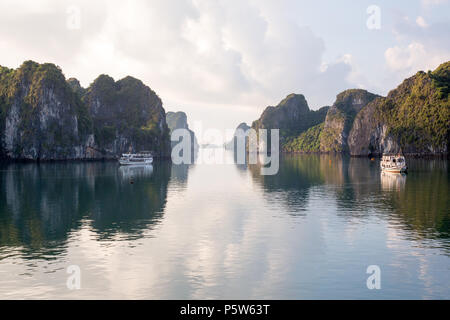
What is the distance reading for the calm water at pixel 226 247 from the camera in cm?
2272

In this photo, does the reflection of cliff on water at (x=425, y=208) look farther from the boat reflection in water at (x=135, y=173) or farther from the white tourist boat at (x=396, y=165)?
the boat reflection in water at (x=135, y=173)

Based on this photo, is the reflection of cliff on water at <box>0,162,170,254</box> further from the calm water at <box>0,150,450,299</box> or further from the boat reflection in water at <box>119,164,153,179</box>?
the boat reflection in water at <box>119,164,153,179</box>

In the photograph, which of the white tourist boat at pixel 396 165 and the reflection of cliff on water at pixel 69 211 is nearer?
the reflection of cliff on water at pixel 69 211

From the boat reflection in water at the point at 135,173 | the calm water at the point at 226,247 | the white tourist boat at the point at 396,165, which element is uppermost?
the white tourist boat at the point at 396,165

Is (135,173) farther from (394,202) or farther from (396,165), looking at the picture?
(394,202)

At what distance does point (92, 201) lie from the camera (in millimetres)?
56500

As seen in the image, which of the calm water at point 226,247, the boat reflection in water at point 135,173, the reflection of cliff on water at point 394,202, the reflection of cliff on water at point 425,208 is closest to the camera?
the calm water at point 226,247

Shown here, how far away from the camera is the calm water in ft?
74.5

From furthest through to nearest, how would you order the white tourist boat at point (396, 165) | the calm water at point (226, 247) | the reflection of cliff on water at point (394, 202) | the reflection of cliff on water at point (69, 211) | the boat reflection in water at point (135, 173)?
the boat reflection in water at point (135, 173)
the white tourist boat at point (396, 165)
the reflection of cliff on water at point (394, 202)
the reflection of cliff on water at point (69, 211)
the calm water at point (226, 247)

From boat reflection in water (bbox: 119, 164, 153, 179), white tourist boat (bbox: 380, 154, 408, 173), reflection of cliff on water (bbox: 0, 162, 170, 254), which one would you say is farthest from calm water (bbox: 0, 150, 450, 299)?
white tourist boat (bbox: 380, 154, 408, 173)

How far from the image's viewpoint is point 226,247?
31531 mm

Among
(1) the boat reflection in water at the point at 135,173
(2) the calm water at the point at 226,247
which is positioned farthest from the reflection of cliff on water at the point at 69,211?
(1) the boat reflection in water at the point at 135,173
